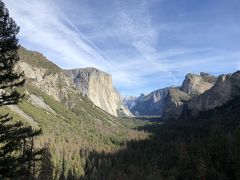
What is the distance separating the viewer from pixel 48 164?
254 ft

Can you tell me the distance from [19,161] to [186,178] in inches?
3575

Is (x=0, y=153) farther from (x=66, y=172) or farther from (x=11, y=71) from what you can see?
(x=66, y=172)

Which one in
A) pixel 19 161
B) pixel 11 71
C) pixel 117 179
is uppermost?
pixel 11 71

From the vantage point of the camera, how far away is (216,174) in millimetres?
89000

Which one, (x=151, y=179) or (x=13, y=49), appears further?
(x=151, y=179)

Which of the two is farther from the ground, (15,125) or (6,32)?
(6,32)

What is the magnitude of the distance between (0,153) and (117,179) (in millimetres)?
142990

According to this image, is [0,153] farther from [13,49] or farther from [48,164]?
[48,164]

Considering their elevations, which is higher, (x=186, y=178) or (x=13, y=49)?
(x=13, y=49)

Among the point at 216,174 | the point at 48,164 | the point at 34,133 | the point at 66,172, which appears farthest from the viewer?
the point at 66,172

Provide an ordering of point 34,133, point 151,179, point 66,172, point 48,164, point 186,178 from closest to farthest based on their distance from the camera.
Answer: point 34,133 < point 48,164 < point 186,178 < point 151,179 < point 66,172

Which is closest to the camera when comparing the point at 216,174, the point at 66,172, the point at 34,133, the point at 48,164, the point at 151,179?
the point at 34,133

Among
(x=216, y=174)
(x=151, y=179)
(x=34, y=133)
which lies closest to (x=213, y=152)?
(x=216, y=174)

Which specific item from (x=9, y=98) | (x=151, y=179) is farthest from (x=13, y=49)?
(x=151, y=179)
